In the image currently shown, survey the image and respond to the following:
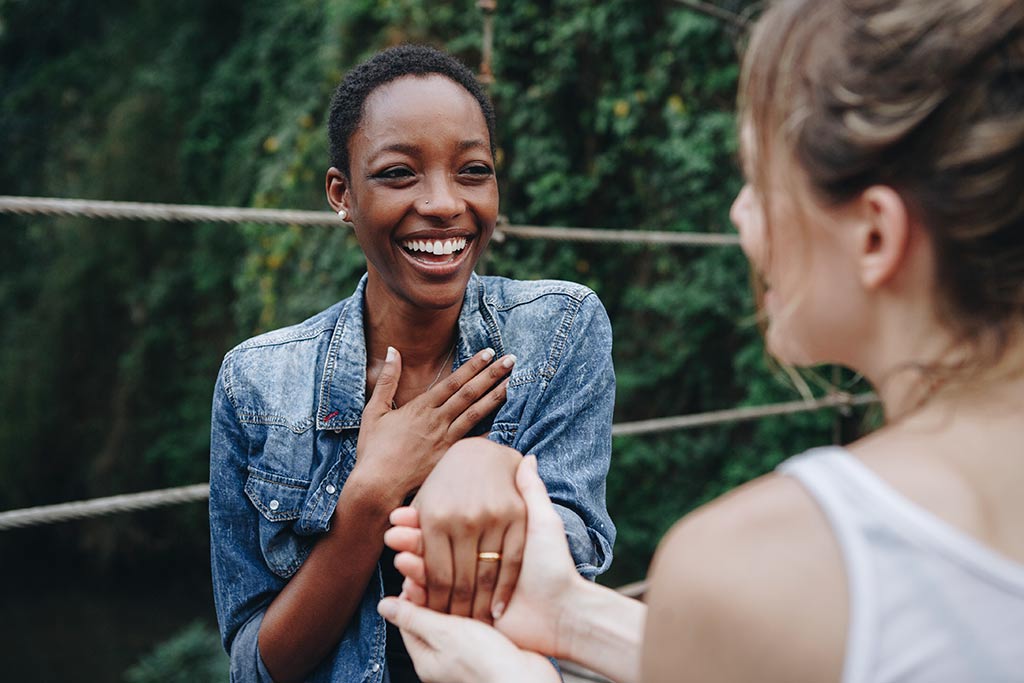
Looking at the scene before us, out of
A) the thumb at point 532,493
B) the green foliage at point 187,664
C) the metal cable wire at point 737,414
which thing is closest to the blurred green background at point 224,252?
the green foliage at point 187,664

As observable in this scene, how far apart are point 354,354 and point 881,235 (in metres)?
1.09

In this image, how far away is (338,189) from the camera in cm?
172

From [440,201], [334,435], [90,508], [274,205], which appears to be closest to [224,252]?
[274,205]

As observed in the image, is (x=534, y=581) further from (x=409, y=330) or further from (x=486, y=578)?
(x=409, y=330)

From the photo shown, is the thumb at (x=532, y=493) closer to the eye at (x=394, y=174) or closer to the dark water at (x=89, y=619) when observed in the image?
the eye at (x=394, y=174)

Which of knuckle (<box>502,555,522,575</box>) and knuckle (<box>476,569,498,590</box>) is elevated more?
knuckle (<box>502,555,522,575</box>)

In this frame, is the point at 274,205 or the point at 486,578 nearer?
the point at 486,578

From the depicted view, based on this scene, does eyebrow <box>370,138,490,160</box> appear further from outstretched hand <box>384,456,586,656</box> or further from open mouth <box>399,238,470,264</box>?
outstretched hand <box>384,456,586,656</box>

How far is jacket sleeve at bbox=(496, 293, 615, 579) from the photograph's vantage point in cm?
148

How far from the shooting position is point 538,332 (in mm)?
1640

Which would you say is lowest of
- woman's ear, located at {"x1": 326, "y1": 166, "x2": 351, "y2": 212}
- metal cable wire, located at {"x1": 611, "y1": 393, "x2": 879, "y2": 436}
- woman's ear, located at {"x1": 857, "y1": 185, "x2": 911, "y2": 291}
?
metal cable wire, located at {"x1": 611, "y1": 393, "x2": 879, "y2": 436}

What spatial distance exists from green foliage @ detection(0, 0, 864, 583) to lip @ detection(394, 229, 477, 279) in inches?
38.2

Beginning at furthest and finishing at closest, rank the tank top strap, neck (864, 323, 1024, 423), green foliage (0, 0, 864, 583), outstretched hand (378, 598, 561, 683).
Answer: green foliage (0, 0, 864, 583) < outstretched hand (378, 598, 561, 683) < neck (864, 323, 1024, 423) < the tank top strap

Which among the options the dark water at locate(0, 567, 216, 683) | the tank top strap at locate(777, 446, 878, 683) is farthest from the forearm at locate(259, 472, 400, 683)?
the dark water at locate(0, 567, 216, 683)
